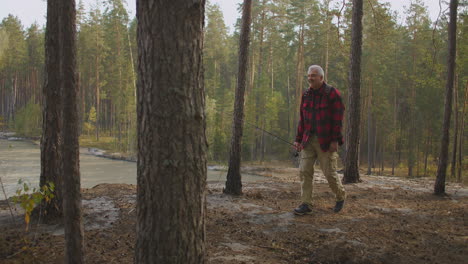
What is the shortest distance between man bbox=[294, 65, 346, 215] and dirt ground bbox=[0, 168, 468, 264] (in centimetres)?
63

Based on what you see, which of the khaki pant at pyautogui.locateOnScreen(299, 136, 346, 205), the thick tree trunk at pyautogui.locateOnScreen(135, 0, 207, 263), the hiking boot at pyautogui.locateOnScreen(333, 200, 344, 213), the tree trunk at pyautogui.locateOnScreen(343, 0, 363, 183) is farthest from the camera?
the tree trunk at pyautogui.locateOnScreen(343, 0, 363, 183)

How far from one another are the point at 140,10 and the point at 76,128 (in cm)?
138

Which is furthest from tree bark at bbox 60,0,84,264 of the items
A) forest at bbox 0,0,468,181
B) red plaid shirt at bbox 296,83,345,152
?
forest at bbox 0,0,468,181

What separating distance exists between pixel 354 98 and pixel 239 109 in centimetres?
388

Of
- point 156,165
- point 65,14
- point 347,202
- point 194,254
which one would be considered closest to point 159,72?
point 156,165

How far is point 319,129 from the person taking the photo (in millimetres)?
5078

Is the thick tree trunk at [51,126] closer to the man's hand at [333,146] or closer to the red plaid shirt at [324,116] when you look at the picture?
the red plaid shirt at [324,116]

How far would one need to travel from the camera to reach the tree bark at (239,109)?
281 inches

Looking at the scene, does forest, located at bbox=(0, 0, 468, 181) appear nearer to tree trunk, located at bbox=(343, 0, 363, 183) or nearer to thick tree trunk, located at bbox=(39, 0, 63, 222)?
tree trunk, located at bbox=(343, 0, 363, 183)

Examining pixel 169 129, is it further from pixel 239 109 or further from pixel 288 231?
pixel 239 109

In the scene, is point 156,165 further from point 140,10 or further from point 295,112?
point 295,112

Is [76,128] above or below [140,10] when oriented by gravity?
below

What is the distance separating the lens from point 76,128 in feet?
9.86

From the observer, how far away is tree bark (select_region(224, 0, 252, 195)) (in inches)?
281
